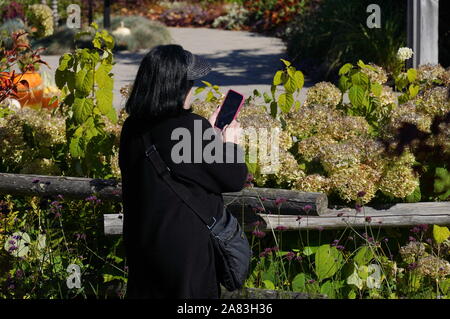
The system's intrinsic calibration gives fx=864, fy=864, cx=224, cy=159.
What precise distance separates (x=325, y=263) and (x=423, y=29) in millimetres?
3367

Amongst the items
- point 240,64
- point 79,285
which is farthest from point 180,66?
point 240,64

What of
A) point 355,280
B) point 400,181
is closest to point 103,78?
point 400,181

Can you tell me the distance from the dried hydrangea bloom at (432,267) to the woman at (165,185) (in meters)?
1.29

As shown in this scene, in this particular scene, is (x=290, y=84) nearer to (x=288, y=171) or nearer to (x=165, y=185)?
(x=288, y=171)

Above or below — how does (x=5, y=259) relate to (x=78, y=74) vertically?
below

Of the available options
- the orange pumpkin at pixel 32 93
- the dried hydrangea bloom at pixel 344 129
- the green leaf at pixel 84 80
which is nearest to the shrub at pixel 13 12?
the orange pumpkin at pixel 32 93

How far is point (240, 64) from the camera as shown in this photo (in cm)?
1385

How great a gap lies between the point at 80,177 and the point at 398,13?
7507 millimetres

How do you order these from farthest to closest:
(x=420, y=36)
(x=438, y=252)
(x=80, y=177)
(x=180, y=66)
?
(x=420, y=36) → (x=80, y=177) → (x=438, y=252) → (x=180, y=66)

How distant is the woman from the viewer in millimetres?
3242

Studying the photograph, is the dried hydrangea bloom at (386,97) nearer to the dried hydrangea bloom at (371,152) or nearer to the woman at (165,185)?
the dried hydrangea bloom at (371,152)

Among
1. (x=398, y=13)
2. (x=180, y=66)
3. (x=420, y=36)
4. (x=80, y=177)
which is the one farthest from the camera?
(x=398, y=13)

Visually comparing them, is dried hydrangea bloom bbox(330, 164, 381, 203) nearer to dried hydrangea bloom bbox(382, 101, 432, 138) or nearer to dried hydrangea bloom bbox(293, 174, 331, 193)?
dried hydrangea bloom bbox(293, 174, 331, 193)

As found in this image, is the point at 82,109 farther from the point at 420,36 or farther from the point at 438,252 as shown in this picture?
the point at 420,36
